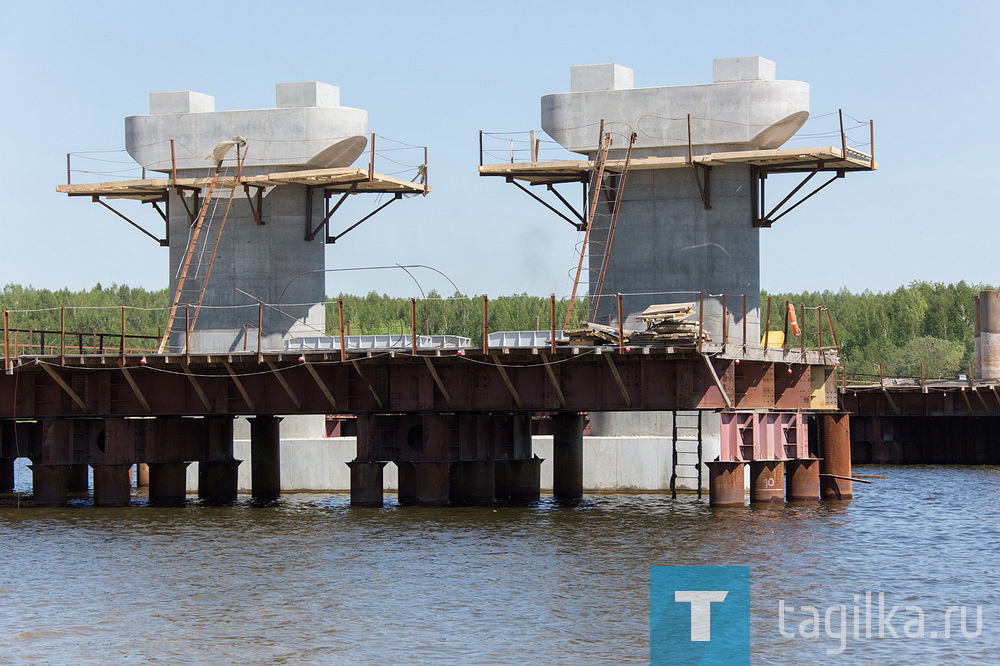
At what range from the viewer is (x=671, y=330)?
117 ft

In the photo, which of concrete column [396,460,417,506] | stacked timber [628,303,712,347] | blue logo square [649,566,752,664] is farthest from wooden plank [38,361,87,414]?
blue logo square [649,566,752,664]

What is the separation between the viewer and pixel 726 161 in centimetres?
4356

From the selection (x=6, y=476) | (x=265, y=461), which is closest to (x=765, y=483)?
(x=265, y=461)

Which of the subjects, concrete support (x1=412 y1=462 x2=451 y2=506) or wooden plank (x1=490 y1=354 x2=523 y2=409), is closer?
wooden plank (x1=490 y1=354 x2=523 y2=409)

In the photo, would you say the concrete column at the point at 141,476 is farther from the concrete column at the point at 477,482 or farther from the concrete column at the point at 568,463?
the concrete column at the point at 568,463

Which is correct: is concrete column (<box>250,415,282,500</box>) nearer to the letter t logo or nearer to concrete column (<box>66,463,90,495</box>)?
concrete column (<box>66,463,90,495</box>)

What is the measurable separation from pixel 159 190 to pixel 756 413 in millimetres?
23341

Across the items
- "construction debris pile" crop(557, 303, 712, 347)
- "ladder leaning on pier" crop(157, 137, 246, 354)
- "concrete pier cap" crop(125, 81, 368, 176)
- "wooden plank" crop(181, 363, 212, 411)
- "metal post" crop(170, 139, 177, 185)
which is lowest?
"wooden plank" crop(181, 363, 212, 411)

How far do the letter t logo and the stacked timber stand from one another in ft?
37.0

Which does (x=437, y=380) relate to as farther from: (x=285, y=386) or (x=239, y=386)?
(x=239, y=386)

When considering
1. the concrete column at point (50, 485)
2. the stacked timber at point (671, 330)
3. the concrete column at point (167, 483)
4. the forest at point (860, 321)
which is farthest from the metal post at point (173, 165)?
the forest at point (860, 321)

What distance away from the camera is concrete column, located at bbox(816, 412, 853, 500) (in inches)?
1629

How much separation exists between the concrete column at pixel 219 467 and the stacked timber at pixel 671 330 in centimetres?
1492

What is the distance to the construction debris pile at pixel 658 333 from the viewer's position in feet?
117
